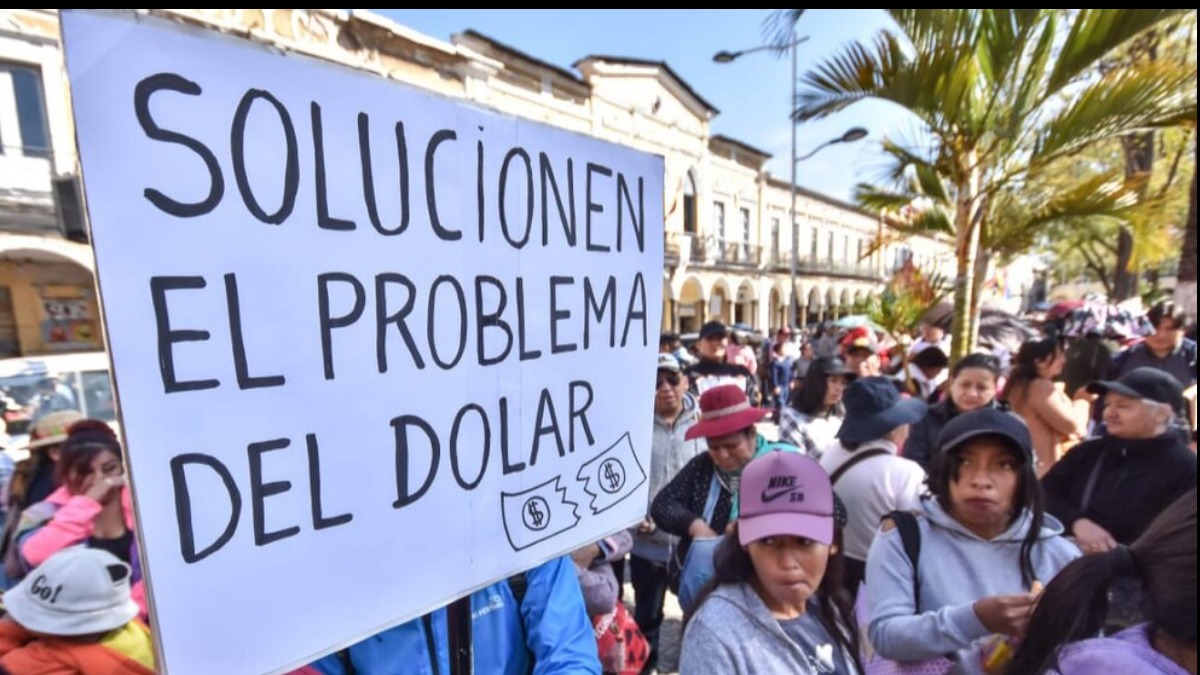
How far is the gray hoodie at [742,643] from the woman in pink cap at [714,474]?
70 cm

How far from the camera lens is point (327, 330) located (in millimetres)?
855

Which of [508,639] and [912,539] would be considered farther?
[912,539]

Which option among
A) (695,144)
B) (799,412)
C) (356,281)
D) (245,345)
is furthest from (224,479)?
(695,144)

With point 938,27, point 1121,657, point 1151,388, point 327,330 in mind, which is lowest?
point 1121,657

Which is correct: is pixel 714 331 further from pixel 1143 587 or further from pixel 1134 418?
pixel 1143 587

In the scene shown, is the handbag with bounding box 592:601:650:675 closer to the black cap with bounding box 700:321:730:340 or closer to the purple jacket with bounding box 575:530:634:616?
the purple jacket with bounding box 575:530:634:616

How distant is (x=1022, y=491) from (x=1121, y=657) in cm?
60

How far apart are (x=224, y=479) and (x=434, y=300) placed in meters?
0.39

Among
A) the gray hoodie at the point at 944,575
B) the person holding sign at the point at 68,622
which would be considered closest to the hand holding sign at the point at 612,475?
the gray hoodie at the point at 944,575

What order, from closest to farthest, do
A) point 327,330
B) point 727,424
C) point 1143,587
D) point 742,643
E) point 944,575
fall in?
point 327,330 < point 1143,587 < point 742,643 < point 944,575 < point 727,424

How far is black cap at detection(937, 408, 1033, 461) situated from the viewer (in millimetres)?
1463

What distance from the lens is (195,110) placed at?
0.74 m

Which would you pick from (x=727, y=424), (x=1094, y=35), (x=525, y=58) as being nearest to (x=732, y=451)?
(x=727, y=424)

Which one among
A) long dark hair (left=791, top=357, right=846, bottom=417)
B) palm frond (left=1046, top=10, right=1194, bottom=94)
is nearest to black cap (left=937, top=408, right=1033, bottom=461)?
long dark hair (left=791, top=357, right=846, bottom=417)
